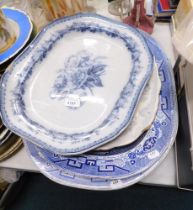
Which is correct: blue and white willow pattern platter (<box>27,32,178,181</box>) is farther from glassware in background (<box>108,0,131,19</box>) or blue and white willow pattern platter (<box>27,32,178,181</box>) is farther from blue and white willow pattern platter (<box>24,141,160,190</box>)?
glassware in background (<box>108,0,131,19</box>)

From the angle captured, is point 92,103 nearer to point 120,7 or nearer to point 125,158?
point 125,158

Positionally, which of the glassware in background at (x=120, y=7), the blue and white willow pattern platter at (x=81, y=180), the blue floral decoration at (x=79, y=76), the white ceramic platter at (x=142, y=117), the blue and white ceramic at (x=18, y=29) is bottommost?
the blue and white willow pattern platter at (x=81, y=180)

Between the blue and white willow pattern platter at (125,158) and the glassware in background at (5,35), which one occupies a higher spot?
the glassware in background at (5,35)

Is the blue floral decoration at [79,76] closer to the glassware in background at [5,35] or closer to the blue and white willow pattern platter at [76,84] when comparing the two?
the blue and white willow pattern platter at [76,84]

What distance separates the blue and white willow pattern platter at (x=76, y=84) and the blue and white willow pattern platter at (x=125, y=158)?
31mm

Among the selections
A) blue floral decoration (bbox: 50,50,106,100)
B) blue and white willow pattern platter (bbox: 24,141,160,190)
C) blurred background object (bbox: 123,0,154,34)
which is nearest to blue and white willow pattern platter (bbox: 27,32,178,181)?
blue and white willow pattern platter (bbox: 24,141,160,190)

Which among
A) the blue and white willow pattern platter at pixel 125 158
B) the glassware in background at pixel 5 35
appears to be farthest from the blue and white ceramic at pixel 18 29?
the blue and white willow pattern platter at pixel 125 158

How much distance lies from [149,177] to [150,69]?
0.17 metres

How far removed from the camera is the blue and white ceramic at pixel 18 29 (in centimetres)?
44

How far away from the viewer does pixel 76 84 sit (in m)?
0.41

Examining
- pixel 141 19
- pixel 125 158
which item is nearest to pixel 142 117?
pixel 125 158

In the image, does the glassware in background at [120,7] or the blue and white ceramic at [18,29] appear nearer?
the blue and white ceramic at [18,29]

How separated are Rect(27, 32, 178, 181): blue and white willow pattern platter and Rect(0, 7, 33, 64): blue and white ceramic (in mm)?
178

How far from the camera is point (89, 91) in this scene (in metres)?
0.40
